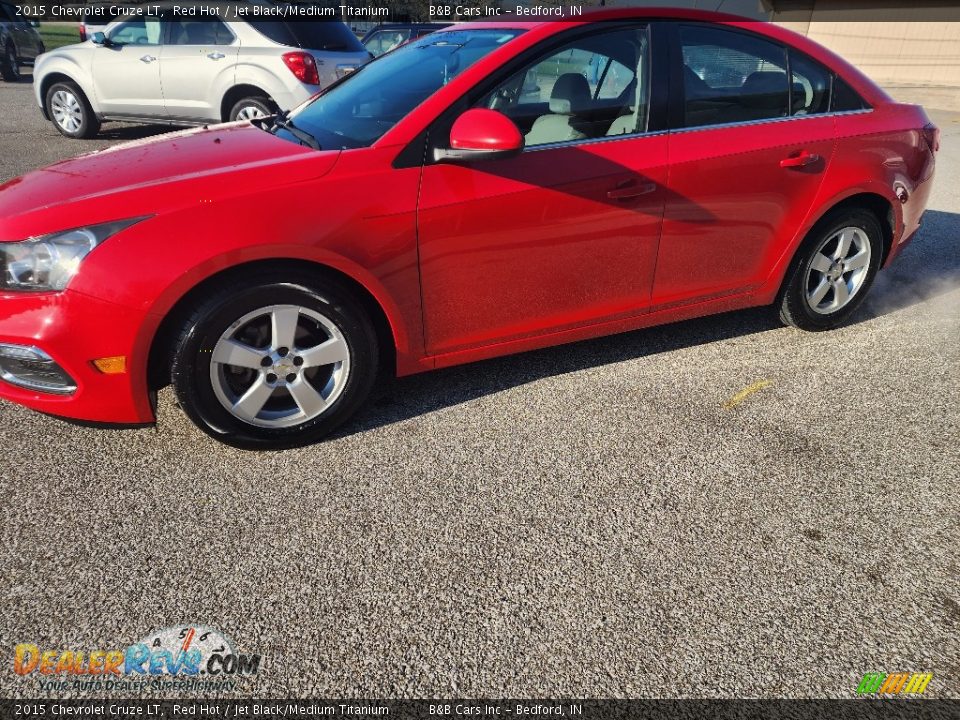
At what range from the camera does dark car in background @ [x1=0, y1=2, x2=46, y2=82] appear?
1633 cm

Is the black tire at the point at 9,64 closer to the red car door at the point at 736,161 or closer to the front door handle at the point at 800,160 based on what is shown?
the red car door at the point at 736,161

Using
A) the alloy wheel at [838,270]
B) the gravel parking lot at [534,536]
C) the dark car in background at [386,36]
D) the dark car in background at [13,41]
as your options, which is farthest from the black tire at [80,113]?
the dark car in background at [13,41]

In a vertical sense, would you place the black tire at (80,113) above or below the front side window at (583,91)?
below

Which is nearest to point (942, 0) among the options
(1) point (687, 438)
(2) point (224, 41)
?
(2) point (224, 41)

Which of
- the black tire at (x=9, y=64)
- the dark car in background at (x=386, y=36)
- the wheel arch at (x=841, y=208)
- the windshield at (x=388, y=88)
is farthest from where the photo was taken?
the black tire at (x=9, y=64)

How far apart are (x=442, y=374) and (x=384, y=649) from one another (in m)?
1.73

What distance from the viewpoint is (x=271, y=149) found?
9.88ft

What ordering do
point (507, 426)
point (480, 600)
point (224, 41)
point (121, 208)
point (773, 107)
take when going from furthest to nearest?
point (224, 41), point (773, 107), point (507, 426), point (121, 208), point (480, 600)

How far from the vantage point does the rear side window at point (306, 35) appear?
8.27 metres

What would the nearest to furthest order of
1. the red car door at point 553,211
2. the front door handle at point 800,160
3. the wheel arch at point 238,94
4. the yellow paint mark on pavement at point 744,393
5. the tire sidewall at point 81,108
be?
the red car door at point 553,211
the yellow paint mark on pavement at point 744,393
the front door handle at point 800,160
the wheel arch at point 238,94
the tire sidewall at point 81,108

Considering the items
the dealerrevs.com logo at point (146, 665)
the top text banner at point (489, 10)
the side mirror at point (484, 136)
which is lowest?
the dealerrevs.com logo at point (146, 665)

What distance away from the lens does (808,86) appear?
3.62 metres

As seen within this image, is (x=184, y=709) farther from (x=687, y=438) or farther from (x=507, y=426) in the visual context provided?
(x=687, y=438)

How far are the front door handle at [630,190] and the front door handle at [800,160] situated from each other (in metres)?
0.76
